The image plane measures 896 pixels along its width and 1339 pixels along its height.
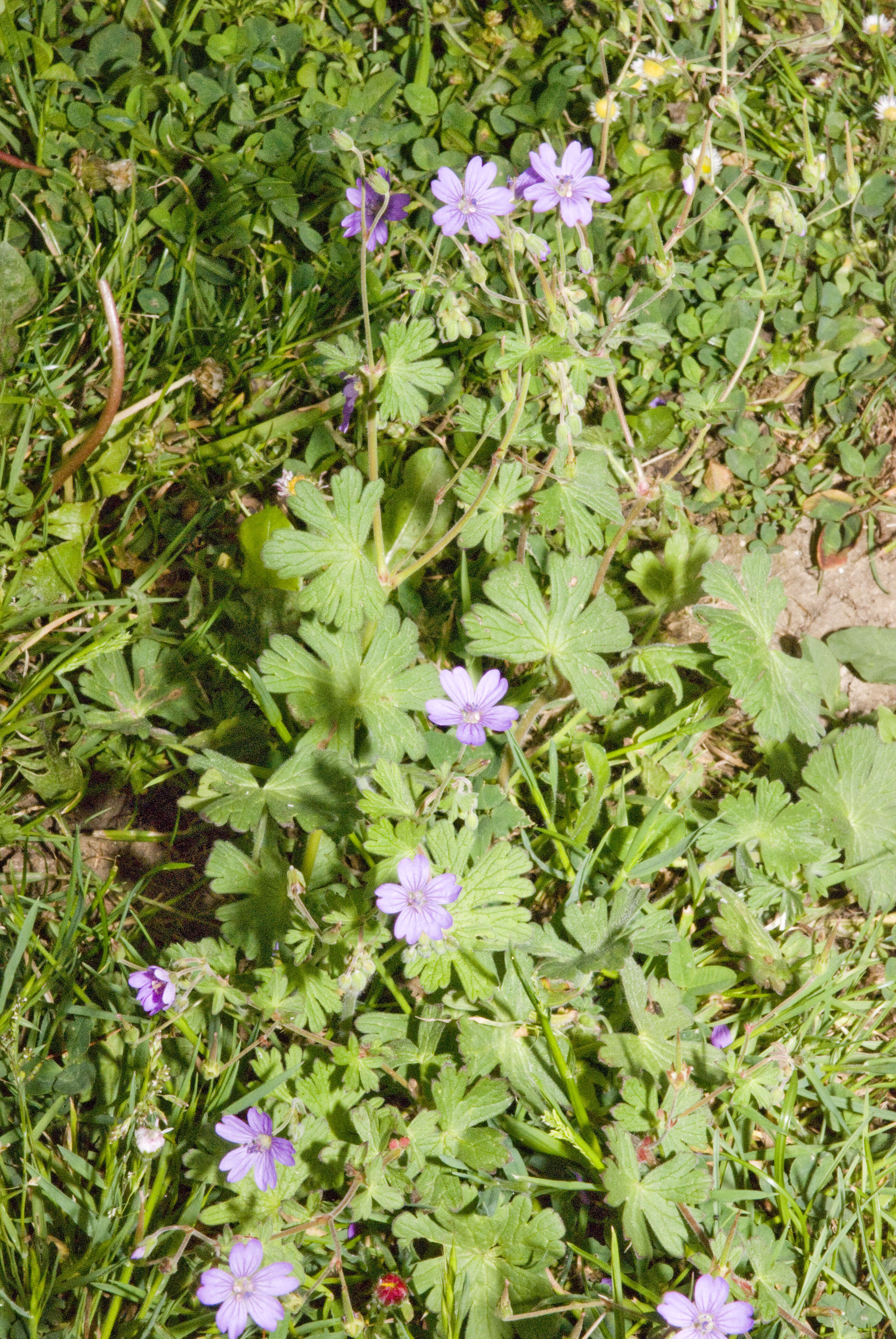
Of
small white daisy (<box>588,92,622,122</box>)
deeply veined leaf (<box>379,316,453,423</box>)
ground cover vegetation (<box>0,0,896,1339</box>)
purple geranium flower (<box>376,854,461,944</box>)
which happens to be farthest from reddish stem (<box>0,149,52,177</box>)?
purple geranium flower (<box>376,854,461,944</box>)

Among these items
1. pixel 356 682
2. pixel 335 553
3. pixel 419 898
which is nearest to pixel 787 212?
pixel 335 553

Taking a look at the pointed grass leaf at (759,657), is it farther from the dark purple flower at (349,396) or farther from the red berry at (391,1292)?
the red berry at (391,1292)

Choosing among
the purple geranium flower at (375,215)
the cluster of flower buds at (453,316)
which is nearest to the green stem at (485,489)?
the cluster of flower buds at (453,316)

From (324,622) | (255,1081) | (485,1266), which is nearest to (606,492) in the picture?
(324,622)

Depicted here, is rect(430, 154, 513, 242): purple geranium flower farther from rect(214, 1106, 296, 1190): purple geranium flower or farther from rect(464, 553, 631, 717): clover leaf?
rect(214, 1106, 296, 1190): purple geranium flower

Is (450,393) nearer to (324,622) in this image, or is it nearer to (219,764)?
(324,622)

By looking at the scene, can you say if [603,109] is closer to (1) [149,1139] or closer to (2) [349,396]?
(2) [349,396]
